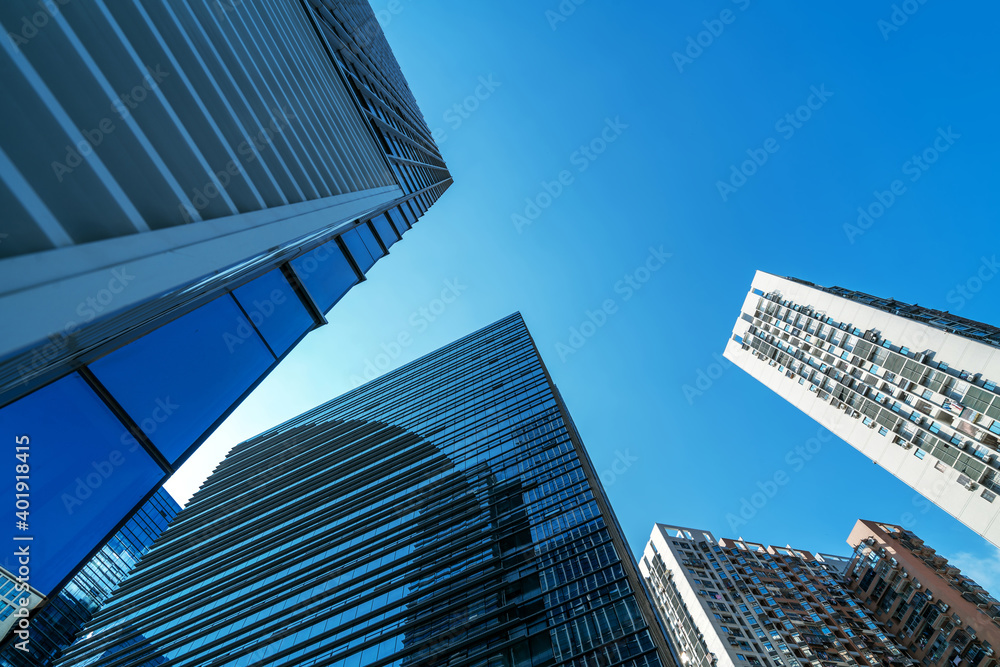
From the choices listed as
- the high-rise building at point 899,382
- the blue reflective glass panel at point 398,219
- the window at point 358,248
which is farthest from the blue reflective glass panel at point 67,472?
the high-rise building at point 899,382

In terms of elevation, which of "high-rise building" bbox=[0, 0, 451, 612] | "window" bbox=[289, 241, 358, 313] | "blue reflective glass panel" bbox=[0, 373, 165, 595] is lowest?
"blue reflective glass panel" bbox=[0, 373, 165, 595]

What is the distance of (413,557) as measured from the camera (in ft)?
104

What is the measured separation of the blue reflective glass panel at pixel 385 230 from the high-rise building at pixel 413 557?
20183mm

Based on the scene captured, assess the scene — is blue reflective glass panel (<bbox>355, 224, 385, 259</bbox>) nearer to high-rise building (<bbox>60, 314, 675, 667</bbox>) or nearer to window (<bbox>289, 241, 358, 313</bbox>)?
window (<bbox>289, 241, 358, 313</bbox>)

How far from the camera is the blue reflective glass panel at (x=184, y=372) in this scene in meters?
4.69

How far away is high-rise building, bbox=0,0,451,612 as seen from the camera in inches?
127

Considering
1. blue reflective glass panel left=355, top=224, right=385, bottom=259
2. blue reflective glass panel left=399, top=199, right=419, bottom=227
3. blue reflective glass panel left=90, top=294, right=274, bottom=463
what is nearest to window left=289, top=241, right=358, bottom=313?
blue reflective glass panel left=355, top=224, right=385, bottom=259

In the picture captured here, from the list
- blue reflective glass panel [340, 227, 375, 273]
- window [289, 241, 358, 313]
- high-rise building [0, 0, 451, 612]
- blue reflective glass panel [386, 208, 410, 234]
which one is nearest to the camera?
high-rise building [0, 0, 451, 612]

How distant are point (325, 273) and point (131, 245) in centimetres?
615

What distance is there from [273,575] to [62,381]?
41.6m

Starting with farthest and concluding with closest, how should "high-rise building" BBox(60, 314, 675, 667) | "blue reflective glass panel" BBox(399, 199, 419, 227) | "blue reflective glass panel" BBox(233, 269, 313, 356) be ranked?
"high-rise building" BBox(60, 314, 675, 667) < "blue reflective glass panel" BBox(399, 199, 419, 227) < "blue reflective glass panel" BBox(233, 269, 313, 356)

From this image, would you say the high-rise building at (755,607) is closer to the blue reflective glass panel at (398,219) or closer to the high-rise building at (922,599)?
the high-rise building at (922,599)

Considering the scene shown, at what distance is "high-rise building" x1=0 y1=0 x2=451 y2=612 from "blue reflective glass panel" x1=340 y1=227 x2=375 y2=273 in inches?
116

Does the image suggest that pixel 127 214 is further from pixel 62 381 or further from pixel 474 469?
pixel 474 469
